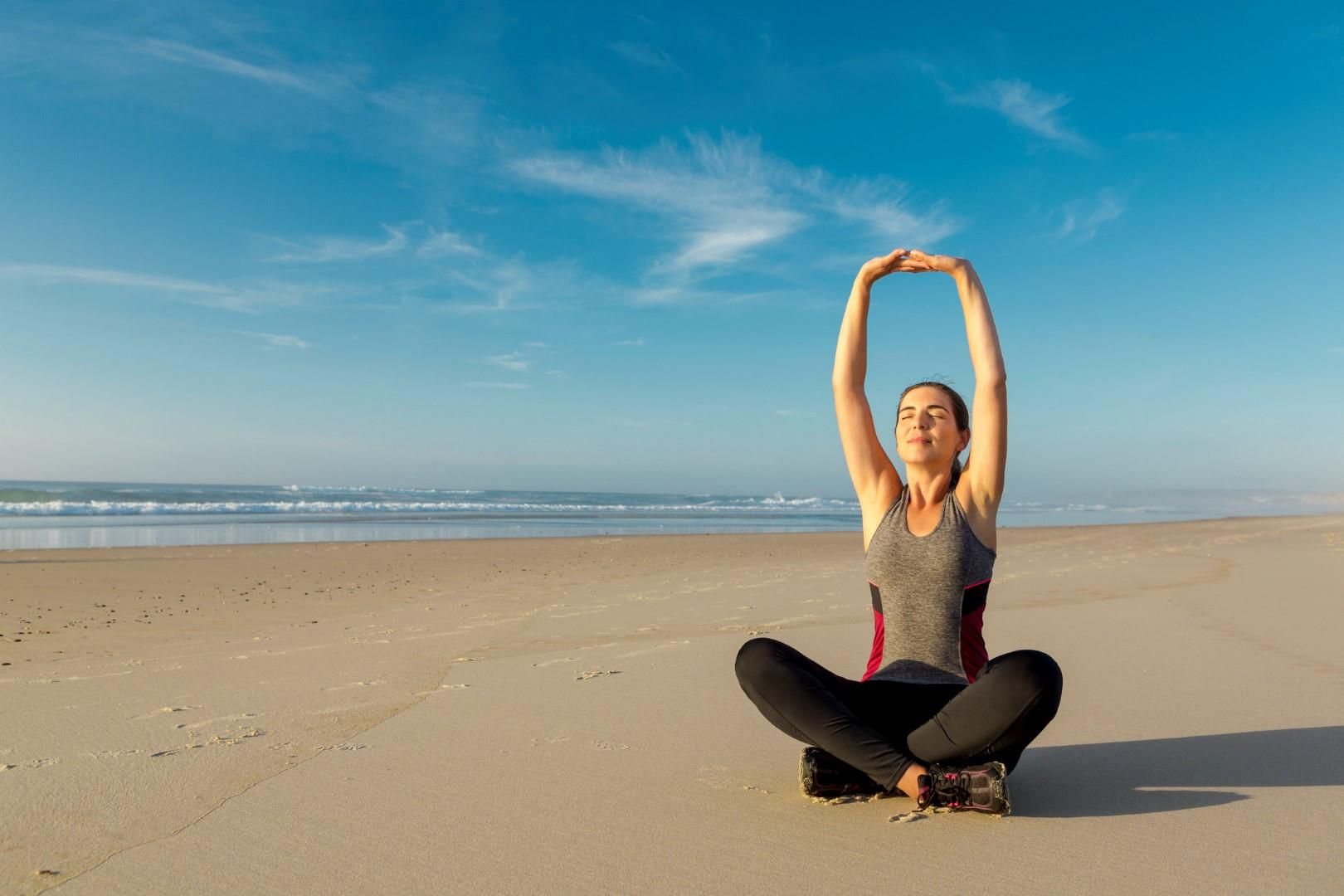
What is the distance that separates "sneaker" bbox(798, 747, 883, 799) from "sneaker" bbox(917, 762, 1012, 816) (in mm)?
172

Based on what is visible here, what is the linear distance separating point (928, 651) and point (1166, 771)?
40.5 inches

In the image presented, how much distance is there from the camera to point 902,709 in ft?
8.75

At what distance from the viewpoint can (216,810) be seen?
260 cm

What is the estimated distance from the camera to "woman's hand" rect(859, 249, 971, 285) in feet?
10.1

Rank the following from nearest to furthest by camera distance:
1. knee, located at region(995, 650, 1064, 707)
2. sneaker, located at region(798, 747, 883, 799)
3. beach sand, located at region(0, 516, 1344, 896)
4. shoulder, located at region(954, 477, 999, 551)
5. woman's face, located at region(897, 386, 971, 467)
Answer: beach sand, located at region(0, 516, 1344, 896) → knee, located at region(995, 650, 1064, 707) → sneaker, located at region(798, 747, 883, 799) → shoulder, located at region(954, 477, 999, 551) → woman's face, located at region(897, 386, 971, 467)

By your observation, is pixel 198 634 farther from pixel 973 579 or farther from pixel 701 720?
pixel 973 579

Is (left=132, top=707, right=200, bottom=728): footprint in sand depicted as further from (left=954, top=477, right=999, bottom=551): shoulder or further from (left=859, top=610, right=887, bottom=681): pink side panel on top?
(left=954, top=477, right=999, bottom=551): shoulder

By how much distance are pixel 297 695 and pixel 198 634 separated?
3004 millimetres

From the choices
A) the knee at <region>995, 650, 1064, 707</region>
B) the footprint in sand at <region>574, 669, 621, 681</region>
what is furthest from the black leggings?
the footprint in sand at <region>574, 669, 621, 681</region>

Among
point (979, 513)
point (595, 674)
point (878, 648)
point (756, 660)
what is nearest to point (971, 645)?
point (878, 648)

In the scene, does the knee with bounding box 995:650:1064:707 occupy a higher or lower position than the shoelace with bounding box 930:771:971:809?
higher

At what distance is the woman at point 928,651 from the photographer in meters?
2.48

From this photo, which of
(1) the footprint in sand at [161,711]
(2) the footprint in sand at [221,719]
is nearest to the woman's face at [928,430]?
(2) the footprint in sand at [221,719]

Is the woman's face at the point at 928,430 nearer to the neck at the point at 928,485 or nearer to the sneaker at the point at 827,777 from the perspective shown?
the neck at the point at 928,485
